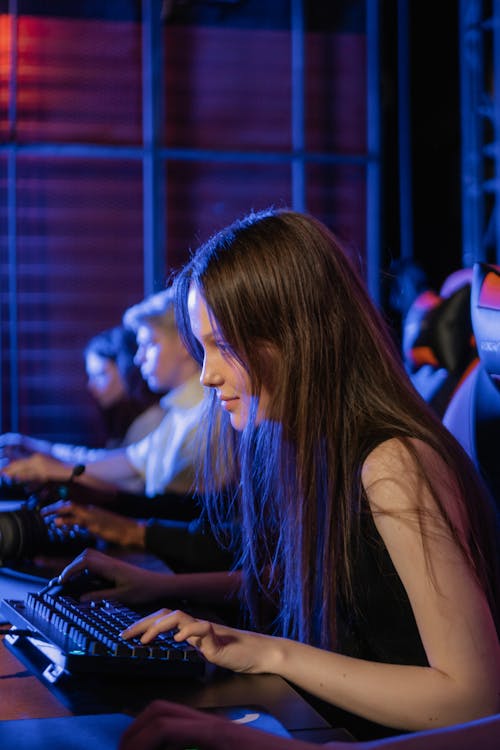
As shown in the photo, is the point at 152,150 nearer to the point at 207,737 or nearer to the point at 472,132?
the point at 472,132

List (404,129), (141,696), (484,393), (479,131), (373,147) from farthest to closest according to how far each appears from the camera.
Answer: (373,147) < (404,129) < (479,131) < (484,393) < (141,696)

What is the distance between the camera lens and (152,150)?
6.02 metres

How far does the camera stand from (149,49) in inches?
238

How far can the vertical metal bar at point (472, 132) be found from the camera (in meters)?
5.15

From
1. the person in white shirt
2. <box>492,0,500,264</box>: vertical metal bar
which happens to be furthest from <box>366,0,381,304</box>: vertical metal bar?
the person in white shirt

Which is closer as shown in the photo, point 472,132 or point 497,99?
point 497,99

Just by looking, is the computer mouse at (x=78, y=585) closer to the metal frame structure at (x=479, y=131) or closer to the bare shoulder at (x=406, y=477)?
the bare shoulder at (x=406, y=477)

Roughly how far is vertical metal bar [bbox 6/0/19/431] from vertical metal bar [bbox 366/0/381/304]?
204cm

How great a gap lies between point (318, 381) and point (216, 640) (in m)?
0.33

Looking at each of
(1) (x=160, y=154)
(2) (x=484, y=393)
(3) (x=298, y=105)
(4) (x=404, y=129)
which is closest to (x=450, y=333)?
(2) (x=484, y=393)

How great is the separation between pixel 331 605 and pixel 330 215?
209 inches

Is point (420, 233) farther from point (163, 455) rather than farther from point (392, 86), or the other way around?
point (163, 455)

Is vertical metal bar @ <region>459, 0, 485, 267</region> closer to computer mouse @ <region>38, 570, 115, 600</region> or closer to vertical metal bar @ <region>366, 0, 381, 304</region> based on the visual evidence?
vertical metal bar @ <region>366, 0, 381, 304</region>

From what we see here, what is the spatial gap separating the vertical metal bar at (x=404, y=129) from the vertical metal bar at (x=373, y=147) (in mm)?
221
